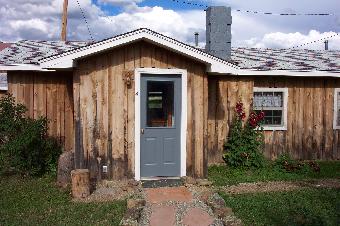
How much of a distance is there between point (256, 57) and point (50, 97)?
273 inches

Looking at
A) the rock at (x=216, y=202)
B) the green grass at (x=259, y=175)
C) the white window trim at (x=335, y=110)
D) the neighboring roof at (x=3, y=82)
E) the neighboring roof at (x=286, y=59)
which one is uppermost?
the neighboring roof at (x=286, y=59)

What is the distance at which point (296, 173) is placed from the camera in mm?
10172

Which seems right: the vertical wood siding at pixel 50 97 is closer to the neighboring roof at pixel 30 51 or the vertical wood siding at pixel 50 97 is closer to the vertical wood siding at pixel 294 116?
the neighboring roof at pixel 30 51

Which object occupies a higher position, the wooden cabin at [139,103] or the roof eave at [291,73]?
the roof eave at [291,73]

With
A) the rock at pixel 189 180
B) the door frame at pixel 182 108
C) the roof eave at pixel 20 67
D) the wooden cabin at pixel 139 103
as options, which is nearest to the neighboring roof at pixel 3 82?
the roof eave at pixel 20 67

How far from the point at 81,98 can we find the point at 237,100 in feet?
15.8

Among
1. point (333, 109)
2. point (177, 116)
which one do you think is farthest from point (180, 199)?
point (333, 109)

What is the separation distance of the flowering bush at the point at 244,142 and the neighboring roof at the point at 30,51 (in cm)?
544

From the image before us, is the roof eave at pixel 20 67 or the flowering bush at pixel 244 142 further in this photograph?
the flowering bush at pixel 244 142

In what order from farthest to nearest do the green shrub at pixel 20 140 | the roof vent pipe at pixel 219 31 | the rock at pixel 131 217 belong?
the roof vent pipe at pixel 219 31 → the green shrub at pixel 20 140 → the rock at pixel 131 217

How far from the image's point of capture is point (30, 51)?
11.8m

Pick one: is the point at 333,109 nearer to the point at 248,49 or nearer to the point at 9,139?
the point at 248,49

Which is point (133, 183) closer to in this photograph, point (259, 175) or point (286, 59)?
point (259, 175)

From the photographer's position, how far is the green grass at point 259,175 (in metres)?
9.36
